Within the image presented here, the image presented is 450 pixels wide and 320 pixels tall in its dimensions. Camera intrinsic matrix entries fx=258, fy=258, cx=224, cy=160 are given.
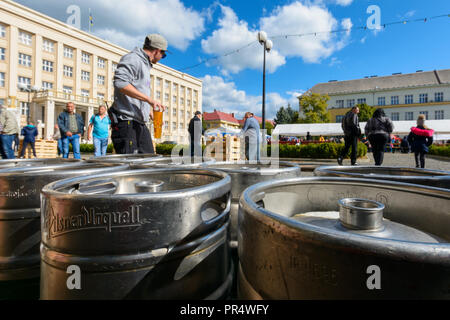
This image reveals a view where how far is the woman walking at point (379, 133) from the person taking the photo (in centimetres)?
548

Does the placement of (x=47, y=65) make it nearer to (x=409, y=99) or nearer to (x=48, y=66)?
(x=48, y=66)

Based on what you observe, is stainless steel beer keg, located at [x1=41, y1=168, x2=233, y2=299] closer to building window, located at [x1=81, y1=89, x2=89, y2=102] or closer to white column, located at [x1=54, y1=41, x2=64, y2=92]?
building window, located at [x1=81, y1=89, x2=89, y2=102]

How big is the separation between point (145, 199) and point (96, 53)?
4590cm

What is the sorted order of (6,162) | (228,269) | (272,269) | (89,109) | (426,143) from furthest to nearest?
1. (89,109)
2. (426,143)
3. (6,162)
4. (228,269)
5. (272,269)

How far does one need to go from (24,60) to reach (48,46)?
11.8 feet

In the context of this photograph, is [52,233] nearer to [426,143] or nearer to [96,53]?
[426,143]

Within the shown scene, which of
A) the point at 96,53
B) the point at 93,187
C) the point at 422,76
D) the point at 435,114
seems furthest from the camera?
the point at 422,76

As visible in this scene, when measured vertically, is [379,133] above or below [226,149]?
above

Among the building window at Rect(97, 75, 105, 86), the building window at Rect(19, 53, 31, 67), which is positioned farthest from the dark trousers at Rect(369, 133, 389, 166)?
the building window at Rect(97, 75, 105, 86)

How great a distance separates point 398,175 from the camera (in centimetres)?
152

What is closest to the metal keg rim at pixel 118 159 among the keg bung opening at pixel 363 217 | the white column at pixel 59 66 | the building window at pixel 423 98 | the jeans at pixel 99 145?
the keg bung opening at pixel 363 217

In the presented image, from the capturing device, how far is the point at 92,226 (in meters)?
0.65

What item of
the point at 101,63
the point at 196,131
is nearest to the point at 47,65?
the point at 101,63
